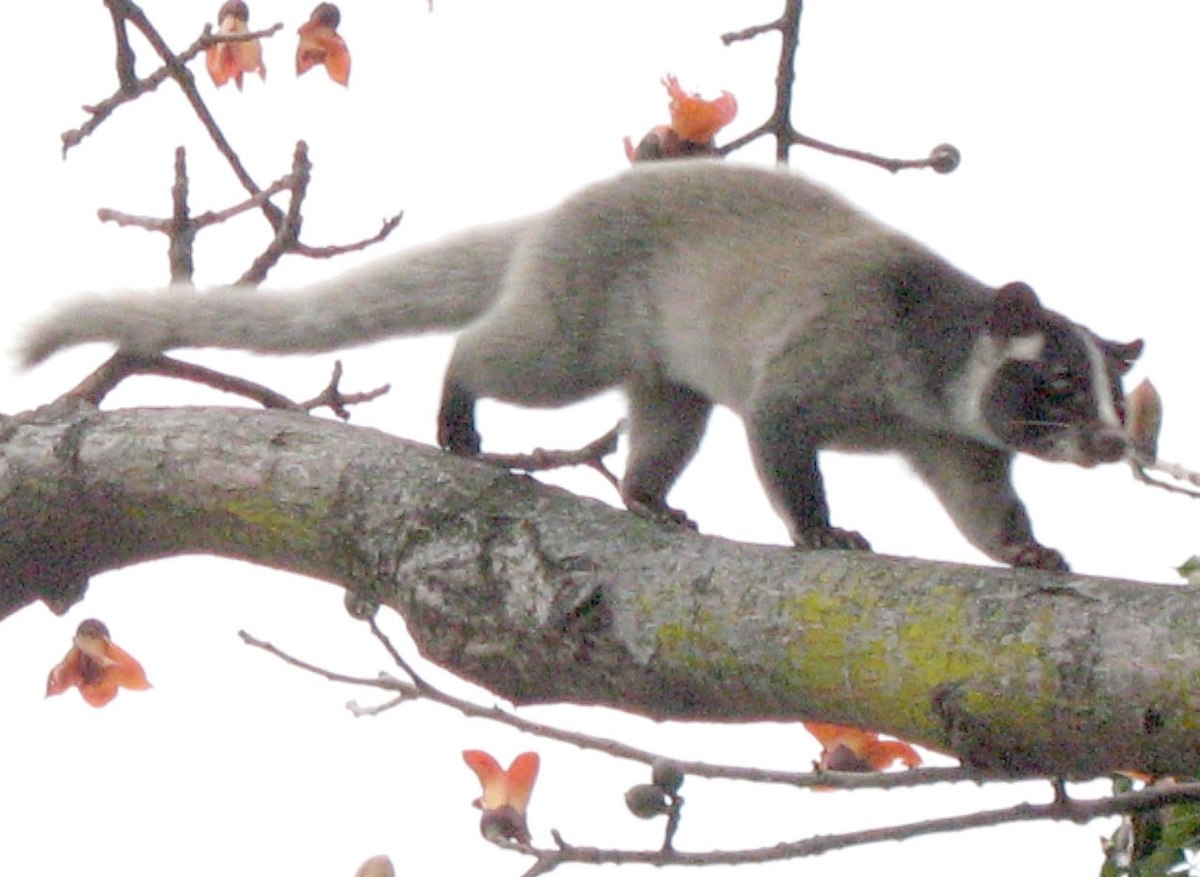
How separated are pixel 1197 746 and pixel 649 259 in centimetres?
275

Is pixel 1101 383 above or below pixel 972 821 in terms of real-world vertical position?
above

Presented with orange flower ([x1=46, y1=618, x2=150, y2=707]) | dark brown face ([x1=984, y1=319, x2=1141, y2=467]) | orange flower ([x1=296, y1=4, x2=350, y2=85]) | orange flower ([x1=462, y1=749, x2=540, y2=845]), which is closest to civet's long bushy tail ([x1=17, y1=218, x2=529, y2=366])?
orange flower ([x1=296, y1=4, x2=350, y2=85])

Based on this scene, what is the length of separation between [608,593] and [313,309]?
2.01 meters

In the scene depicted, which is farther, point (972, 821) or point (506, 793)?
point (506, 793)

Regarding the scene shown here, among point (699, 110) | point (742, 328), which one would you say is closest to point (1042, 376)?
point (742, 328)

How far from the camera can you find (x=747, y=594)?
282cm

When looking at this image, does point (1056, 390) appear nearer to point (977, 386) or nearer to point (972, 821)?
point (977, 386)

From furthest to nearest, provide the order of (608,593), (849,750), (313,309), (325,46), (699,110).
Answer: (325,46) → (313,309) → (699,110) → (849,750) → (608,593)

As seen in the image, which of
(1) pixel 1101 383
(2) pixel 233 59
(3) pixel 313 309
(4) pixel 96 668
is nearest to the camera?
(4) pixel 96 668

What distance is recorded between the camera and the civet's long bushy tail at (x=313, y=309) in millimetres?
4496

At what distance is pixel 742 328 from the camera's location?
4.62 m

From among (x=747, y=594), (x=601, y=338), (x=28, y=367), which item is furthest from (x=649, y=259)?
(x=747, y=594)

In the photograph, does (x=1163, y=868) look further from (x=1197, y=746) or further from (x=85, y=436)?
(x=85, y=436)

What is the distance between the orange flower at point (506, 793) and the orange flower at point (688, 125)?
210cm
